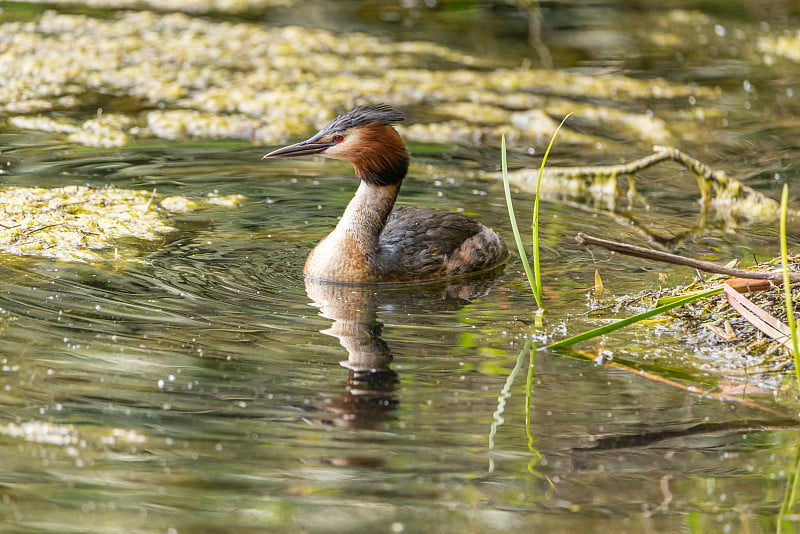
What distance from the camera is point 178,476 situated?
369cm

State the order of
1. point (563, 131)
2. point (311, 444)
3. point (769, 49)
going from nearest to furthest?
point (311, 444), point (563, 131), point (769, 49)

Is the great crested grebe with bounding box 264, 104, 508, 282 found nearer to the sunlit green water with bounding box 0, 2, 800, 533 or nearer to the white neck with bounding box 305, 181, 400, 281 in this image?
the white neck with bounding box 305, 181, 400, 281

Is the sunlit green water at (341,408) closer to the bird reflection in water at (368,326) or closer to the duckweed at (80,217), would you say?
the bird reflection in water at (368,326)

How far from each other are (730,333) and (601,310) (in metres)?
0.72

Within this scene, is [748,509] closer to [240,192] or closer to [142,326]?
[142,326]

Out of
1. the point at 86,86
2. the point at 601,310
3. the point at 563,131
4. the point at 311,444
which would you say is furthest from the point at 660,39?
the point at 311,444

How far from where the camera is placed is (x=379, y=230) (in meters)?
6.67

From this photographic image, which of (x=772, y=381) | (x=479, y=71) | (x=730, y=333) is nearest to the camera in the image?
(x=772, y=381)

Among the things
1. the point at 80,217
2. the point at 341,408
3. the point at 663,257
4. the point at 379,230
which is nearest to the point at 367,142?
the point at 379,230

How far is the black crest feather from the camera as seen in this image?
655cm

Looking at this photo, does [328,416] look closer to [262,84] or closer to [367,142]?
[367,142]

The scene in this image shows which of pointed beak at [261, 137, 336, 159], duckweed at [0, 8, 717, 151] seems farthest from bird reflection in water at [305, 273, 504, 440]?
duckweed at [0, 8, 717, 151]

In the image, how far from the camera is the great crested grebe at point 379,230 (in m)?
6.39

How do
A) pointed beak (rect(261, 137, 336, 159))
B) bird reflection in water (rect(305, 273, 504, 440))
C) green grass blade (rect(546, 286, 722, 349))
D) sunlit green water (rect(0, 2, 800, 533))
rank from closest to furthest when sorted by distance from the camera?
sunlit green water (rect(0, 2, 800, 533)), bird reflection in water (rect(305, 273, 504, 440)), green grass blade (rect(546, 286, 722, 349)), pointed beak (rect(261, 137, 336, 159))
